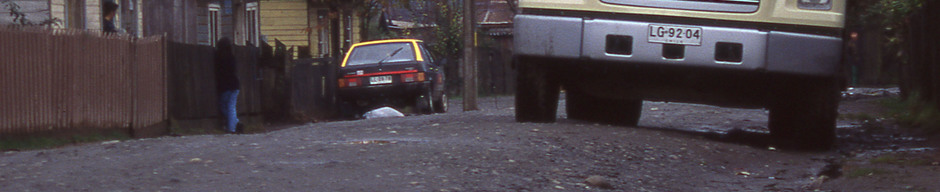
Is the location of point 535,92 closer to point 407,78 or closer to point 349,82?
point 407,78

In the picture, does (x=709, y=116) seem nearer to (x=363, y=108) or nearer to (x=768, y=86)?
(x=768, y=86)

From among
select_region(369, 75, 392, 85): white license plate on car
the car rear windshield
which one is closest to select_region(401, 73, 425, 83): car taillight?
select_region(369, 75, 392, 85): white license plate on car

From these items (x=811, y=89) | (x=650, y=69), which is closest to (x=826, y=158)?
(x=811, y=89)

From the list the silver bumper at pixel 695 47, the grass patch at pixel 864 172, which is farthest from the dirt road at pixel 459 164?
the silver bumper at pixel 695 47

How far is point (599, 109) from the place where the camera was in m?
12.0

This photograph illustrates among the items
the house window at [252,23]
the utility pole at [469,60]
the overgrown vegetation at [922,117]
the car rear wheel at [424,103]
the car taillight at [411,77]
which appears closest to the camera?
the overgrown vegetation at [922,117]

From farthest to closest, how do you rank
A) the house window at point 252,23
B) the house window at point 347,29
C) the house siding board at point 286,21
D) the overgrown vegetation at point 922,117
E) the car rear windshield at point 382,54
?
the house window at point 347,29 < the house siding board at point 286,21 < the house window at point 252,23 < the car rear windshield at point 382,54 < the overgrown vegetation at point 922,117

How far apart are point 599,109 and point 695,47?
255cm

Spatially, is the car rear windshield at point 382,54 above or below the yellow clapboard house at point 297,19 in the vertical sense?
above

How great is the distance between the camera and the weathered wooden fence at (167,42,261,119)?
583 inches

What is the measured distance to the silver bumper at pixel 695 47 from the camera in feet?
30.7

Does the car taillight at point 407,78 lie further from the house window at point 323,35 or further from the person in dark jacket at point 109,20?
the house window at point 323,35

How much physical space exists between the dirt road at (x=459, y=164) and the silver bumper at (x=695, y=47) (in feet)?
1.84

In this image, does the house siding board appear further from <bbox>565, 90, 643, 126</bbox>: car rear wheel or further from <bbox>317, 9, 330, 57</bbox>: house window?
<bbox>565, 90, 643, 126</bbox>: car rear wheel
